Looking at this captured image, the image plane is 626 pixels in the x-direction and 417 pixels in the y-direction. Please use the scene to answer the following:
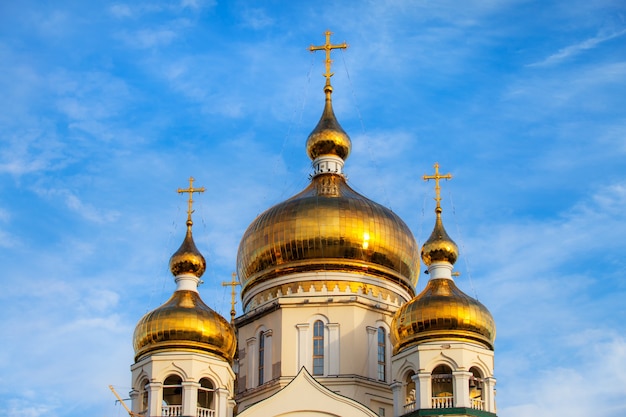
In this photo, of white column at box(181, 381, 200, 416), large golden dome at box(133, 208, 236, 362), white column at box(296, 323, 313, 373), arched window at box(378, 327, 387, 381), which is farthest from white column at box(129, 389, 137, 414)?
arched window at box(378, 327, 387, 381)

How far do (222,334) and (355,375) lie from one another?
3.57m

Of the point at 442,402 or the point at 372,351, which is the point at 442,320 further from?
the point at 372,351

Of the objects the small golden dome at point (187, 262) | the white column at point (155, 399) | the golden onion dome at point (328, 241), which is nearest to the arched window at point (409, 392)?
the golden onion dome at point (328, 241)

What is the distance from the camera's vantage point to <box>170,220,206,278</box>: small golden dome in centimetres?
3494

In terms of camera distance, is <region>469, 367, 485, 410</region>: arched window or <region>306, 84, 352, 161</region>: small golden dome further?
<region>306, 84, 352, 161</region>: small golden dome

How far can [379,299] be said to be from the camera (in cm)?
3525

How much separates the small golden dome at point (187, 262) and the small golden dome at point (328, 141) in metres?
5.07

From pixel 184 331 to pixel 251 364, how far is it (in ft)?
10.6

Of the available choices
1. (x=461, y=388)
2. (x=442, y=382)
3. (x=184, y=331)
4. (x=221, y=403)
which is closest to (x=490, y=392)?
(x=461, y=388)

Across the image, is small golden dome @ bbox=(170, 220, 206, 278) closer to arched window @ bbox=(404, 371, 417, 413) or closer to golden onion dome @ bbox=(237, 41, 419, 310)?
golden onion dome @ bbox=(237, 41, 419, 310)

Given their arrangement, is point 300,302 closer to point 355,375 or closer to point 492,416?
point 355,375

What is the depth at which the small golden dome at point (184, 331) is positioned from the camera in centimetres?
3256

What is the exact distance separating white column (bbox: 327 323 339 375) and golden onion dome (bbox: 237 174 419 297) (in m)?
1.66

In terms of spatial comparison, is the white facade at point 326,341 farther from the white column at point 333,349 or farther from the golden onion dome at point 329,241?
the golden onion dome at point 329,241
